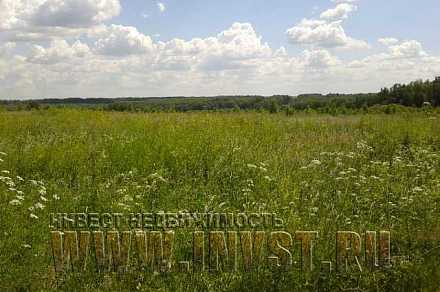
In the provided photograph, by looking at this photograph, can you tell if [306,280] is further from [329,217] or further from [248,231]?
[329,217]

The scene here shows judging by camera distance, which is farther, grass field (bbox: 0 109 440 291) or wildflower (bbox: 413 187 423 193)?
wildflower (bbox: 413 187 423 193)

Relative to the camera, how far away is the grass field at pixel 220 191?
3660 millimetres

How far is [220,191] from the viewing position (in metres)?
5.98

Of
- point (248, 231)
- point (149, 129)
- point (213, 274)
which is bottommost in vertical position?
point (213, 274)

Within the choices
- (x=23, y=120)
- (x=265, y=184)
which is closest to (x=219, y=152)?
(x=265, y=184)

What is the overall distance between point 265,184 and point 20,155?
4577 millimetres

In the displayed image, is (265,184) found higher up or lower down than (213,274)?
higher up

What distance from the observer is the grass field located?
144 inches

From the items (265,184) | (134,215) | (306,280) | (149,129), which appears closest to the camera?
(306,280)

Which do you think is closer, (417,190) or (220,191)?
(417,190)

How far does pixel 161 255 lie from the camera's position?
3969 mm

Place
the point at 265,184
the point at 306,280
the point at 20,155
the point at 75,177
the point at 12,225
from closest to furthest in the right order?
the point at 306,280 < the point at 12,225 < the point at 265,184 < the point at 75,177 < the point at 20,155

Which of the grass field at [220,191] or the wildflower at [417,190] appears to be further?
the wildflower at [417,190]

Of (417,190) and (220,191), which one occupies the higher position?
(417,190)
